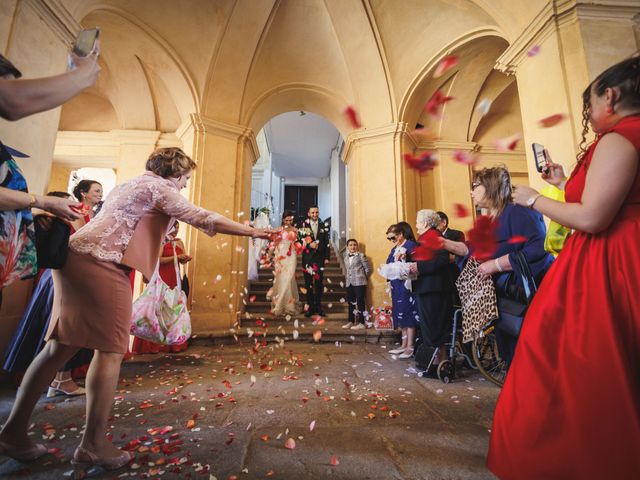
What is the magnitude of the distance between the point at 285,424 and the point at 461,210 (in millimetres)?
6364

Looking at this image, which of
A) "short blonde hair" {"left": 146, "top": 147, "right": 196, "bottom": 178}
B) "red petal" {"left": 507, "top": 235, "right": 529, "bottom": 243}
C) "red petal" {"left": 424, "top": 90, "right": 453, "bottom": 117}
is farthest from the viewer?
"red petal" {"left": 424, "top": 90, "right": 453, "bottom": 117}

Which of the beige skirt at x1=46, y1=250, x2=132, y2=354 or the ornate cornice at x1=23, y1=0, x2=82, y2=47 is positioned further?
the ornate cornice at x1=23, y1=0, x2=82, y2=47

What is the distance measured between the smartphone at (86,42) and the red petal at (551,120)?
14.8 ft

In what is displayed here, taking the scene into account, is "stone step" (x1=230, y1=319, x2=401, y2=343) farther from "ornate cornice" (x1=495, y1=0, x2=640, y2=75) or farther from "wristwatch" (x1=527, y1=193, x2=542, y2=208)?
"ornate cornice" (x1=495, y1=0, x2=640, y2=75)

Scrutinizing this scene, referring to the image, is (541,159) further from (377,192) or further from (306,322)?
(306,322)

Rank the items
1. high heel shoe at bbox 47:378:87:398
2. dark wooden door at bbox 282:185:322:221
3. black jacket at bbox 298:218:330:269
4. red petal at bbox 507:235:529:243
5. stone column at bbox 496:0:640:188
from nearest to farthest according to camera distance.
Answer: red petal at bbox 507:235:529:243
high heel shoe at bbox 47:378:87:398
stone column at bbox 496:0:640:188
black jacket at bbox 298:218:330:269
dark wooden door at bbox 282:185:322:221

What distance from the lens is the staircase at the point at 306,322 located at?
532 centimetres

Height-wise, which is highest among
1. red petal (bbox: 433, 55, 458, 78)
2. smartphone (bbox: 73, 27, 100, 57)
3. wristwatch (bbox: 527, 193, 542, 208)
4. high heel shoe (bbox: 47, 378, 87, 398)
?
red petal (bbox: 433, 55, 458, 78)

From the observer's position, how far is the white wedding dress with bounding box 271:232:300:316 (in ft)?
20.9

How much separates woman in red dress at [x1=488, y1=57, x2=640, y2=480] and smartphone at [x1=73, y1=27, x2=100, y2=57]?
203 cm

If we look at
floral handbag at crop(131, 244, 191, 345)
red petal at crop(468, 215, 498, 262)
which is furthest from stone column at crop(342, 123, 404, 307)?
floral handbag at crop(131, 244, 191, 345)

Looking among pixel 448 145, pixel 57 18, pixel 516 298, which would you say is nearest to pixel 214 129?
pixel 57 18

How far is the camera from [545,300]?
1.25 meters

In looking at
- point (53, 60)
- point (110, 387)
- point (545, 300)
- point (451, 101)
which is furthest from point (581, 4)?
point (53, 60)
